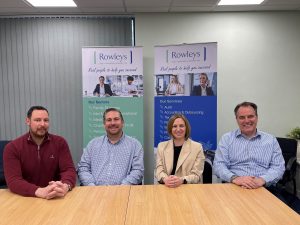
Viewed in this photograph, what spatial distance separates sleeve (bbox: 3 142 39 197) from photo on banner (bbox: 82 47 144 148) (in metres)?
1.78

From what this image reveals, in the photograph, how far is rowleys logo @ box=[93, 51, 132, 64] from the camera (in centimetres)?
401

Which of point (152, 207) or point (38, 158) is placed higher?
point (38, 158)

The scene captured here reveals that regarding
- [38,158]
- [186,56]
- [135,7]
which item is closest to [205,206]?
[38,158]

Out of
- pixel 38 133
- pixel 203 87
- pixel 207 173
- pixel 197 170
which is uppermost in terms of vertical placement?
pixel 203 87

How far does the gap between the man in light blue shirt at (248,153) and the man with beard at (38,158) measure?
134cm

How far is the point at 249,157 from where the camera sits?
270cm

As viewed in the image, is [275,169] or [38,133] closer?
[38,133]

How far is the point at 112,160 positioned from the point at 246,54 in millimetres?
2813

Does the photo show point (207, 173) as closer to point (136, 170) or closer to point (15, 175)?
point (136, 170)

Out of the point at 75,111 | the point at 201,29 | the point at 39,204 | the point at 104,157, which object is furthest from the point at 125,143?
the point at 201,29

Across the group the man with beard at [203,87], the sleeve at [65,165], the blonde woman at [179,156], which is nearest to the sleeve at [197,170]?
the blonde woman at [179,156]

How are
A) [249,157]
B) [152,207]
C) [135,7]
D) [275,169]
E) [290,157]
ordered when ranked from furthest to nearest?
[135,7] < [290,157] < [249,157] < [275,169] < [152,207]

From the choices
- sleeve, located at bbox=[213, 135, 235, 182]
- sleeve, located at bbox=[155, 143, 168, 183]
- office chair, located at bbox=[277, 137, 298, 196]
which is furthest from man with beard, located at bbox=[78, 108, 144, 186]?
office chair, located at bbox=[277, 137, 298, 196]

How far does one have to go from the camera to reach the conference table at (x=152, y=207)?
1646mm
